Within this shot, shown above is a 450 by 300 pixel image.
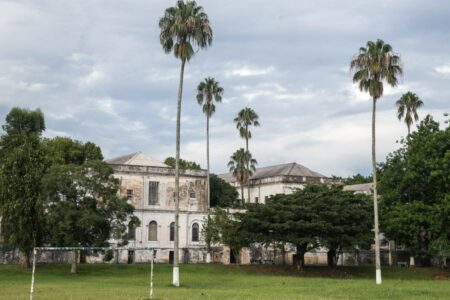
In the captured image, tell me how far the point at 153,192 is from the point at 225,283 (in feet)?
103

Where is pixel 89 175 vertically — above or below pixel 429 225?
above

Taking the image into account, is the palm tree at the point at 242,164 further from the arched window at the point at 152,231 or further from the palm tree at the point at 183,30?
the palm tree at the point at 183,30

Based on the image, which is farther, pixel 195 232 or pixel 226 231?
pixel 195 232

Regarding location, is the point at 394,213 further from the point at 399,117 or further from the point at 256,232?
the point at 399,117

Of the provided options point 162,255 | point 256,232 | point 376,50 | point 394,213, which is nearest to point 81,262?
point 162,255

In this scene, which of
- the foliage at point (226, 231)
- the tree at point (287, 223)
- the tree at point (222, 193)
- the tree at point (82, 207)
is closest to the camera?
the tree at point (82, 207)

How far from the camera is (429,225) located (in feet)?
188

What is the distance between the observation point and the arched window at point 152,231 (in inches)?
3039

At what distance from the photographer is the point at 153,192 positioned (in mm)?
77750

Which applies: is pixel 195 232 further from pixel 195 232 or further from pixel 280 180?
pixel 280 180

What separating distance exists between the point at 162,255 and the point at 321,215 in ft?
73.3

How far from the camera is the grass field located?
34.2 m

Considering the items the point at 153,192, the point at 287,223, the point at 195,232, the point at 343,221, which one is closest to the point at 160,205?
the point at 153,192

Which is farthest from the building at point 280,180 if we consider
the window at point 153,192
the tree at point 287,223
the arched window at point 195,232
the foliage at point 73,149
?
the tree at point 287,223
